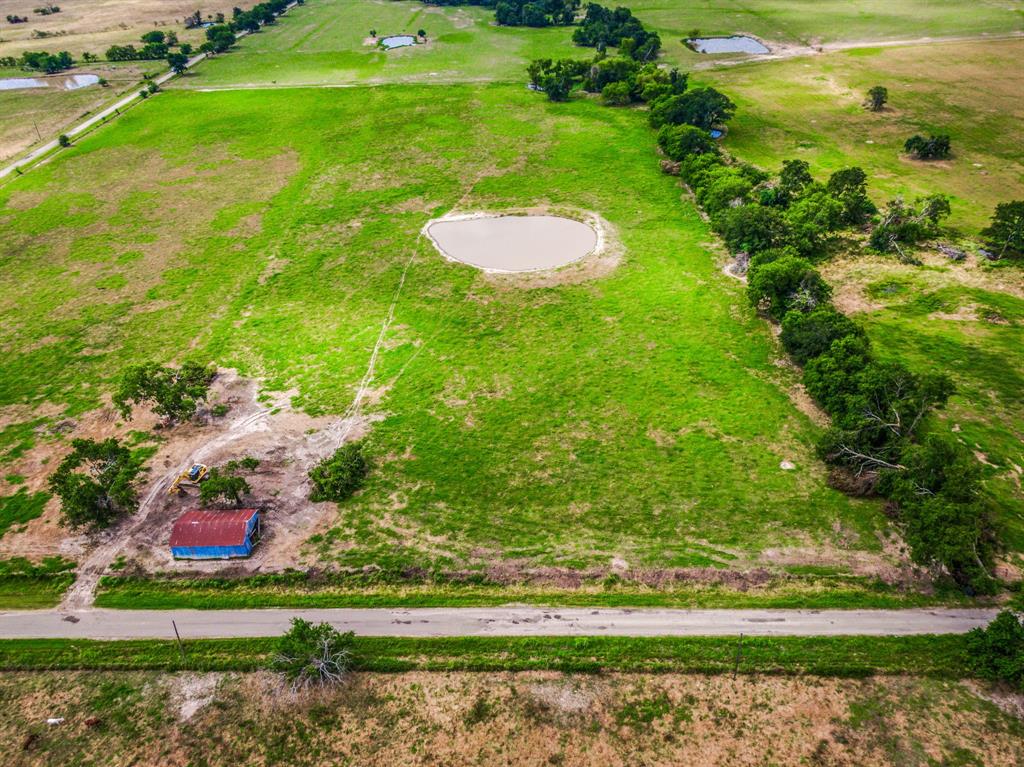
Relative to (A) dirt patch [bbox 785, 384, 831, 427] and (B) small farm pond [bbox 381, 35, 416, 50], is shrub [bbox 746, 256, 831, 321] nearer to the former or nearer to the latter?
(A) dirt patch [bbox 785, 384, 831, 427]

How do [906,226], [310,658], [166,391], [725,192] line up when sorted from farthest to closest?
[725,192] < [906,226] < [166,391] < [310,658]

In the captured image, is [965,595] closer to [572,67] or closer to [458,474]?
[458,474]

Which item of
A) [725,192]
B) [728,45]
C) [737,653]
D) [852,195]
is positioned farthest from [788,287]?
[728,45]

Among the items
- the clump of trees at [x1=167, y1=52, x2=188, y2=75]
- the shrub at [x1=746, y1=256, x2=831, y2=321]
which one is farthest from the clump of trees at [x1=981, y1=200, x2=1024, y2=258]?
the clump of trees at [x1=167, y1=52, x2=188, y2=75]

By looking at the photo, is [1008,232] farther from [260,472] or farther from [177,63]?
[177,63]

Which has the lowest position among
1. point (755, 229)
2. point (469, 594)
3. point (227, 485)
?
point (469, 594)
